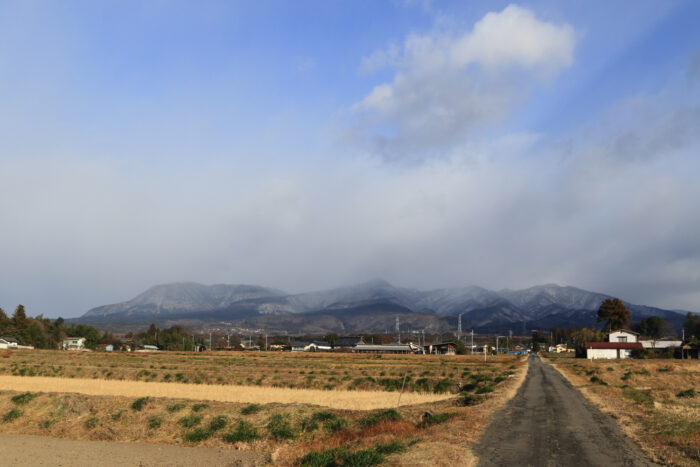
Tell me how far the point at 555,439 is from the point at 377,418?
28.6 ft

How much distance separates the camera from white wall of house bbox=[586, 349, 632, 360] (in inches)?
4995

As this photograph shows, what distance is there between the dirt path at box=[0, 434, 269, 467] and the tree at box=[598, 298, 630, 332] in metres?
161

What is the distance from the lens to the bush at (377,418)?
25.5 meters

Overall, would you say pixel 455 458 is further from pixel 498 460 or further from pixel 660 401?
pixel 660 401

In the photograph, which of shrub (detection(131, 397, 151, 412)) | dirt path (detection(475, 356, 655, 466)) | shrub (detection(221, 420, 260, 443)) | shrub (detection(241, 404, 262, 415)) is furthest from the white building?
shrub (detection(131, 397, 151, 412))

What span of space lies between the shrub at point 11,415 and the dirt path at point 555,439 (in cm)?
2775

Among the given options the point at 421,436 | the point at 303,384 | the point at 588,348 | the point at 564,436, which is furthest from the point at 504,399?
the point at 588,348

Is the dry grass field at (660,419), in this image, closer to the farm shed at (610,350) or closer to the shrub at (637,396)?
the shrub at (637,396)

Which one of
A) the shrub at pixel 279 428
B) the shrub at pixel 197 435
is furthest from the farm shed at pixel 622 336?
the shrub at pixel 197 435

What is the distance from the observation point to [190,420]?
27.7 meters

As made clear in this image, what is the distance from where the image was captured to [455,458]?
56.4ft

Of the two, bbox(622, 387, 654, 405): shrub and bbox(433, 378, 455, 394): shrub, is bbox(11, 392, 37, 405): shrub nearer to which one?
bbox(433, 378, 455, 394): shrub

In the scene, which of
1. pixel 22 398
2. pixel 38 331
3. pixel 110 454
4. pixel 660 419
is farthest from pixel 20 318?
pixel 660 419

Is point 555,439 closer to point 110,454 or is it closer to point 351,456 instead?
point 351,456
